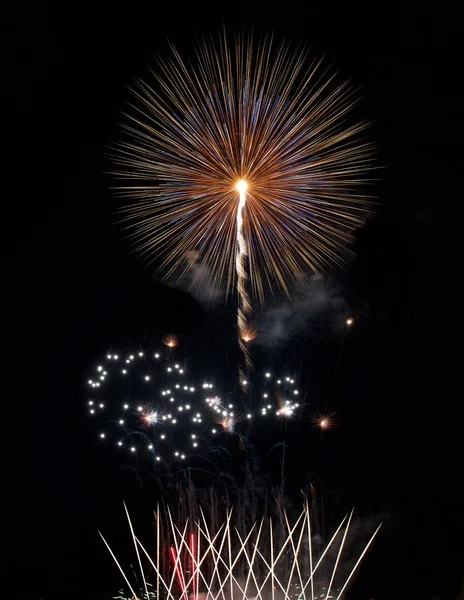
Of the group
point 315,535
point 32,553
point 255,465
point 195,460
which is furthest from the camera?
point 315,535

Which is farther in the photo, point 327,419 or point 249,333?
point 327,419

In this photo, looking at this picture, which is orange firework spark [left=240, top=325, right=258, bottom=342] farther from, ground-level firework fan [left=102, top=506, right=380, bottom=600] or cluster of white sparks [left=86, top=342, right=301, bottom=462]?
ground-level firework fan [left=102, top=506, right=380, bottom=600]

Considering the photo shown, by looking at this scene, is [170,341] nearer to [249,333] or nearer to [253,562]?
[249,333]

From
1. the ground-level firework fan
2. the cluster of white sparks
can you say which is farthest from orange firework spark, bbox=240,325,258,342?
the ground-level firework fan

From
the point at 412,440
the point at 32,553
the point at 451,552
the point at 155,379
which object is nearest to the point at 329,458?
the point at 412,440

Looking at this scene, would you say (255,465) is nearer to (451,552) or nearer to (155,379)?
(155,379)

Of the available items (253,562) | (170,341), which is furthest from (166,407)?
(253,562)
